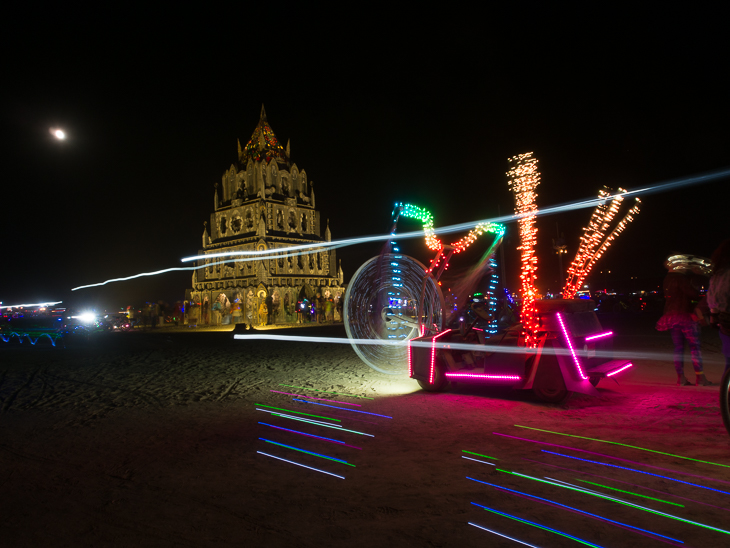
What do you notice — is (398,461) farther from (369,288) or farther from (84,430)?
(369,288)

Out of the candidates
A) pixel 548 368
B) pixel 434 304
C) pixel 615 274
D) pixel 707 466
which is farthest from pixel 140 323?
pixel 615 274

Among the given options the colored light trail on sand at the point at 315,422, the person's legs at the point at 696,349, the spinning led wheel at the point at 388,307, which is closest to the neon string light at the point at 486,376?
the spinning led wheel at the point at 388,307

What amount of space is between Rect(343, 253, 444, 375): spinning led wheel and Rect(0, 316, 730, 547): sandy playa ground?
1.96m

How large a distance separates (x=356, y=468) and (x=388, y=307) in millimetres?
6242

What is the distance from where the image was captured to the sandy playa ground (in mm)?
3143

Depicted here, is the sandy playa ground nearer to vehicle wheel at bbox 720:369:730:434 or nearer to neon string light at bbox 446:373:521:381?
vehicle wheel at bbox 720:369:730:434

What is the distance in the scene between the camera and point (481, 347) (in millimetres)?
7523

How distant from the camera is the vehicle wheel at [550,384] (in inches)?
262

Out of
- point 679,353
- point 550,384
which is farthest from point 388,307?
point 679,353

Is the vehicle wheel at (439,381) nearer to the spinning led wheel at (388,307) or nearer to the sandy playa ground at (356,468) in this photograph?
the sandy playa ground at (356,468)

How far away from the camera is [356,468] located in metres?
4.37

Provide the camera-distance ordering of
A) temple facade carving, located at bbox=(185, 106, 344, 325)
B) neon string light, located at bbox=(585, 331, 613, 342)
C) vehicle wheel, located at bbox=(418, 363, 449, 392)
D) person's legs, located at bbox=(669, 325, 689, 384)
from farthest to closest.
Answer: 1. temple facade carving, located at bbox=(185, 106, 344, 325)
2. vehicle wheel, located at bbox=(418, 363, 449, 392)
3. person's legs, located at bbox=(669, 325, 689, 384)
4. neon string light, located at bbox=(585, 331, 613, 342)

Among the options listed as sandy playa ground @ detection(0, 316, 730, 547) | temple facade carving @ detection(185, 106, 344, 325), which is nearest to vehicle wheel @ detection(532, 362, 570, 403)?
sandy playa ground @ detection(0, 316, 730, 547)

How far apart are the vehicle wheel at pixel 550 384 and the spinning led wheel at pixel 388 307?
99.3 inches
